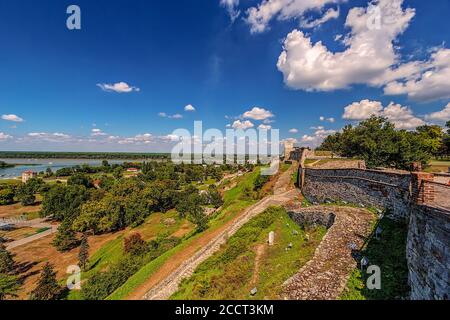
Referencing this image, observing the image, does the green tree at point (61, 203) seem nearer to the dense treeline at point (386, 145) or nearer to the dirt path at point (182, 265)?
the dirt path at point (182, 265)

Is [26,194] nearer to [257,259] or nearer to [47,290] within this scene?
[47,290]

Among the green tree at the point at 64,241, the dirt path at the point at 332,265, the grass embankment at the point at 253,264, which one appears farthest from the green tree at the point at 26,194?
the dirt path at the point at 332,265

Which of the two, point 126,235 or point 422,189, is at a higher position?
point 422,189

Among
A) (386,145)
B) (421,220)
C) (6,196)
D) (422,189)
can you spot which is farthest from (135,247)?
(6,196)

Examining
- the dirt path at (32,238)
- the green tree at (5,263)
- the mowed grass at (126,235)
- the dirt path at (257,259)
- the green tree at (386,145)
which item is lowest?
the dirt path at (32,238)

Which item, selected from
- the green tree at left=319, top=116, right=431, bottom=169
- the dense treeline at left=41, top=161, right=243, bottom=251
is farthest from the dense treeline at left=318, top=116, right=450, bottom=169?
the dense treeline at left=41, top=161, right=243, bottom=251

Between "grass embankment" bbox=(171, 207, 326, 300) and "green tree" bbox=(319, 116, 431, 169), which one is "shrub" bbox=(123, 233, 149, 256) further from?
"green tree" bbox=(319, 116, 431, 169)
